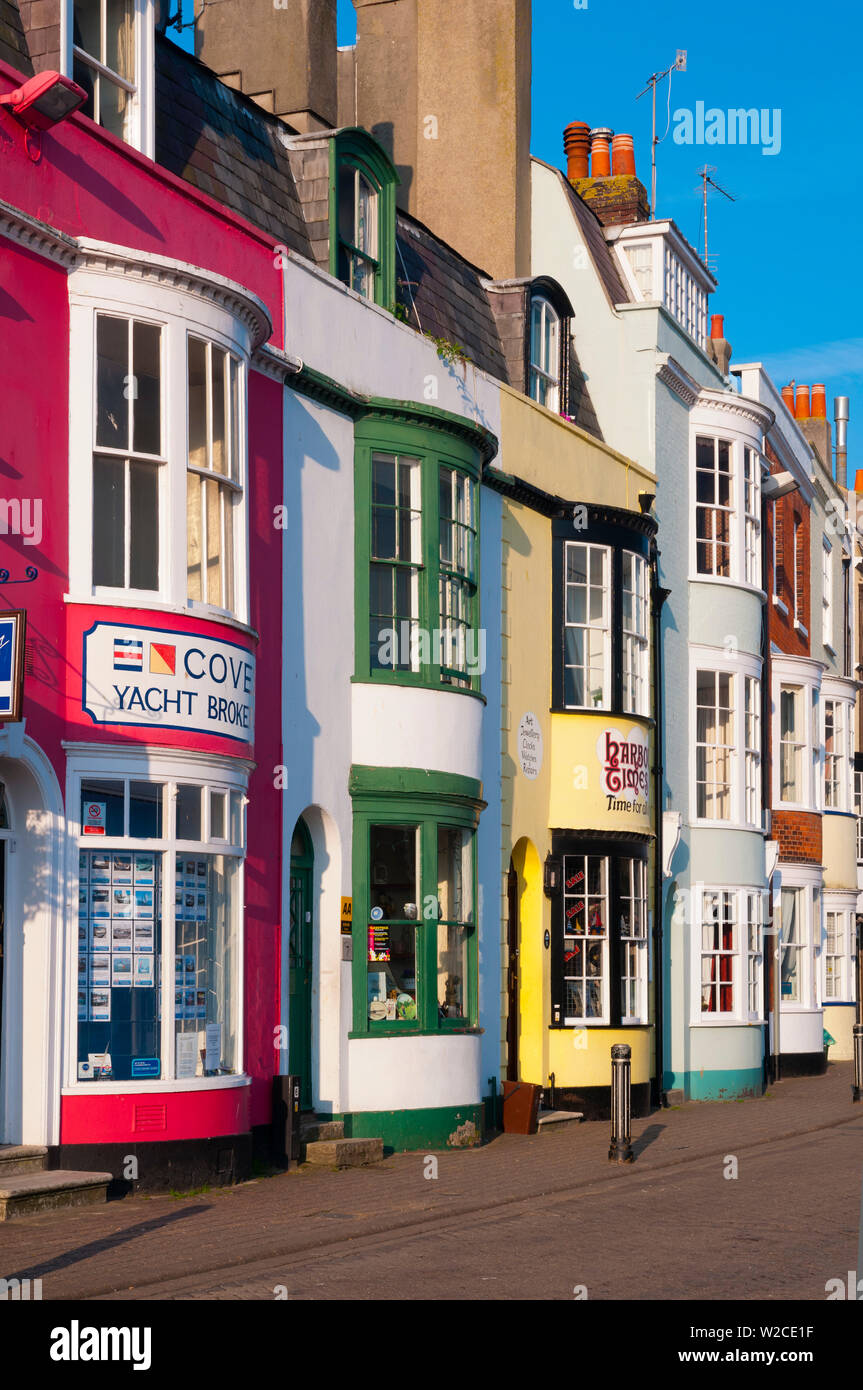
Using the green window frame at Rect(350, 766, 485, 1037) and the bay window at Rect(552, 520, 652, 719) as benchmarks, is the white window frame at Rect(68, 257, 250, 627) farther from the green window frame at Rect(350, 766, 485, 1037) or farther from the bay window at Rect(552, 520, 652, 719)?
the bay window at Rect(552, 520, 652, 719)

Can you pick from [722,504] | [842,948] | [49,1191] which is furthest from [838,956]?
[49,1191]

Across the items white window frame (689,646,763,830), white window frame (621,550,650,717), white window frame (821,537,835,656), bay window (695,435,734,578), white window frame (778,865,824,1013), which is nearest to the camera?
white window frame (621,550,650,717)

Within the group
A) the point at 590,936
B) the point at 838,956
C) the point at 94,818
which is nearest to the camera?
the point at 94,818

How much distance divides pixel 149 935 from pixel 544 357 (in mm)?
11945

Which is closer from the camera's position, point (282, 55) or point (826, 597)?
point (282, 55)

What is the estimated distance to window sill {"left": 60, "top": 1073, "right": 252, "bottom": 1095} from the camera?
12.8m

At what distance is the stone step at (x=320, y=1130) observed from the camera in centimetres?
1561

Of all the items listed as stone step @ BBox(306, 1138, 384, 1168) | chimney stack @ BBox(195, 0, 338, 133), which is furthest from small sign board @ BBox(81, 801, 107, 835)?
chimney stack @ BBox(195, 0, 338, 133)

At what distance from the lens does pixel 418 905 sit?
1730 cm

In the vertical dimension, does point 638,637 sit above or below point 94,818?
above

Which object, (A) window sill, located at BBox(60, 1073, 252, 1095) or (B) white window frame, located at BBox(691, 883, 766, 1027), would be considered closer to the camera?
(A) window sill, located at BBox(60, 1073, 252, 1095)

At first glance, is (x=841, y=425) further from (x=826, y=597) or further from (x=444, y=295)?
(x=444, y=295)

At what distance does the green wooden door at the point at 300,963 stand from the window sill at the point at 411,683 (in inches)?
59.9

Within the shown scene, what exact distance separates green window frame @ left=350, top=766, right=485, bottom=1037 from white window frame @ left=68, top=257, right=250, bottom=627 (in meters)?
3.19
